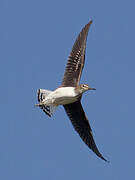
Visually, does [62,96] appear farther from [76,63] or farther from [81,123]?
[81,123]

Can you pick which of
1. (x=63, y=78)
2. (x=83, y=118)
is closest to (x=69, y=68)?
(x=63, y=78)

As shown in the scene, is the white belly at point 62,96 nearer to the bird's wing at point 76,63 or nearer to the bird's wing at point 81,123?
the bird's wing at point 76,63

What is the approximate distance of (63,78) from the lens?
24547 millimetres

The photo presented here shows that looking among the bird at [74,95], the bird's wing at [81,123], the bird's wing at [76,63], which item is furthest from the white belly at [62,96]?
the bird's wing at [81,123]

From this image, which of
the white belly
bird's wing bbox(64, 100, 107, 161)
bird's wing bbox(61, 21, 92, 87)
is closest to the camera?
the white belly

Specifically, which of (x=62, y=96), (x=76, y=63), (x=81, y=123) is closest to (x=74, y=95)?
(x=62, y=96)

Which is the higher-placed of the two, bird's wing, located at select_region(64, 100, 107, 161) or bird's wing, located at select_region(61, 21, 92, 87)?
bird's wing, located at select_region(61, 21, 92, 87)

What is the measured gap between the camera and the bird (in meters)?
23.9

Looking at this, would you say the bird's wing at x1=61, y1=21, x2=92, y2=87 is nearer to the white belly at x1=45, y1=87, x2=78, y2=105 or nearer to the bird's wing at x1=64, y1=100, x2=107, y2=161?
the white belly at x1=45, y1=87, x2=78, y2=105

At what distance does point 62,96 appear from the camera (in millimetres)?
23703

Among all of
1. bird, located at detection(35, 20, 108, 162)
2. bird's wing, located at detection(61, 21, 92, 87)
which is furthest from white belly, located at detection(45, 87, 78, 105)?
bird's wing, located at detection(61, 21, 92, 87)

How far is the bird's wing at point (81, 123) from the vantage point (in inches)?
992

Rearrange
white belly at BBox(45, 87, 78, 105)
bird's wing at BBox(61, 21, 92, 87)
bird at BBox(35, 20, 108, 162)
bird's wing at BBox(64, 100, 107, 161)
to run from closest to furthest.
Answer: white belly at BBox(45, 87, 78, 105), bird at BBox(35, 20, 108, 162), bird's wing at BBox(61, 21, 92, 87), bird's wing at BBox(64, 100, 107, 161)

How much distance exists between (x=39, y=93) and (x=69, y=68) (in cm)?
151
